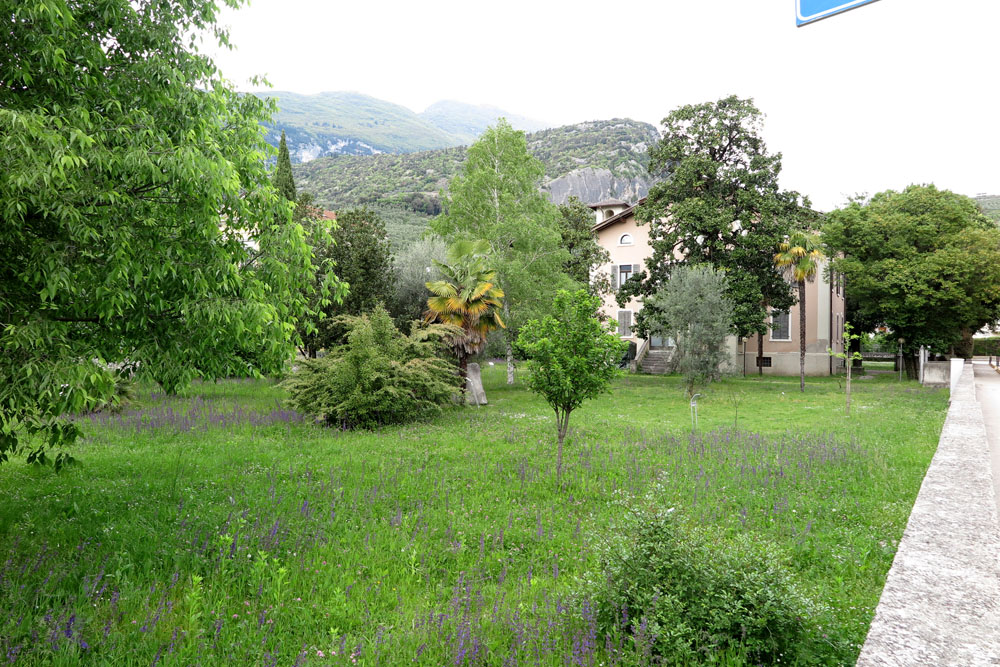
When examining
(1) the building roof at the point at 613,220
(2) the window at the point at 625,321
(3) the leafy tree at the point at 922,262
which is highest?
(1) the building roof at the point at 613,220

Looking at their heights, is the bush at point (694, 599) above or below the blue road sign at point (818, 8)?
below

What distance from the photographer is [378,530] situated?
6914 mm

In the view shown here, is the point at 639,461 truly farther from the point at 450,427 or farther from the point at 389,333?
the point at 389,333

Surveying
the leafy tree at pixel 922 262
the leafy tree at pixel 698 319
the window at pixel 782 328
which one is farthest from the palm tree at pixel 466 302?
the window at pixel 782 328

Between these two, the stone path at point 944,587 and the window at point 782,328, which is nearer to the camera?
the stone path at point 944,587

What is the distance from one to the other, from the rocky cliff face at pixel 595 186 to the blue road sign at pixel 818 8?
110492 millimetres

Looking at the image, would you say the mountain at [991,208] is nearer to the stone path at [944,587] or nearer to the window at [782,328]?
the window at [782,328]

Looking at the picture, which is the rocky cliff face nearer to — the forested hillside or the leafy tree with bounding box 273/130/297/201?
the forested hillside

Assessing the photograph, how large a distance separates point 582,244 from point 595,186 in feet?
271

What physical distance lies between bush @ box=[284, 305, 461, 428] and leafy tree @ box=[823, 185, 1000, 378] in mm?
25654

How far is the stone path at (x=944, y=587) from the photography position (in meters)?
2.69

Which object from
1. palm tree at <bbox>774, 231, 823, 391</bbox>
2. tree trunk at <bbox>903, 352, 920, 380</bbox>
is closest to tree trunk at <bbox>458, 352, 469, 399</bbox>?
palm tree at <bbox>774, 231, 823, 391</bbox>

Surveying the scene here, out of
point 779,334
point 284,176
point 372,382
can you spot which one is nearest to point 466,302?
point 372,382

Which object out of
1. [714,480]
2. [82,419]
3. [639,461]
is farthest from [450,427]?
[82,419]
